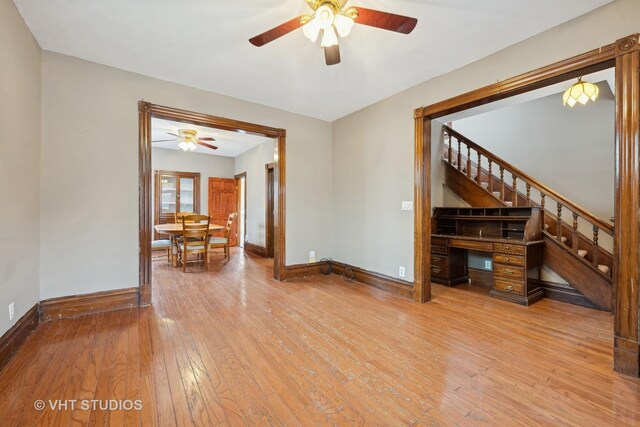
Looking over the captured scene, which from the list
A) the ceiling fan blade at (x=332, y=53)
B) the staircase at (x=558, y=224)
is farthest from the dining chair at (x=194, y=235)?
the staircase at (x=558, y=224)

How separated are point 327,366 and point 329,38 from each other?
2.28 m

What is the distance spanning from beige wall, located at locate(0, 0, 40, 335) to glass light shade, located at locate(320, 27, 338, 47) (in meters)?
2.23

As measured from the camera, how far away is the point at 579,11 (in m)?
2.08

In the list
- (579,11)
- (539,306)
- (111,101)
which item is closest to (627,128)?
(579,11)

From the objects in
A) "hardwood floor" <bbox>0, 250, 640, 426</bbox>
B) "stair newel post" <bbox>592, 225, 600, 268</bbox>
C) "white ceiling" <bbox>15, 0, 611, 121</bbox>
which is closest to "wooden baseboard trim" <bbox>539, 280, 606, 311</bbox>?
"hardwood floor" <bbox>0, 250, 640, 426</bbox>

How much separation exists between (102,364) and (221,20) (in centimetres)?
276

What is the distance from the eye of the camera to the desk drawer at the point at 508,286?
320cm

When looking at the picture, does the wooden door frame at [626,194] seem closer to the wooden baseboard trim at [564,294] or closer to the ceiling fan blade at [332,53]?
the wooden baseboard trim at [564,294]

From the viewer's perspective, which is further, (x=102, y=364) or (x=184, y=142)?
(x=184, y=142)

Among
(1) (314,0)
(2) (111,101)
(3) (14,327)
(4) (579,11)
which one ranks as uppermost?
(4) (579,11)

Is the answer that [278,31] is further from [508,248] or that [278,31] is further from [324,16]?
[508,248]

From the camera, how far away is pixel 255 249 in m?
6.59

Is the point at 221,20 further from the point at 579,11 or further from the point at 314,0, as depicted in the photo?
the point at 579,11

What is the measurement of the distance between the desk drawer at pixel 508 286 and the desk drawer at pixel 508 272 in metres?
0.05
